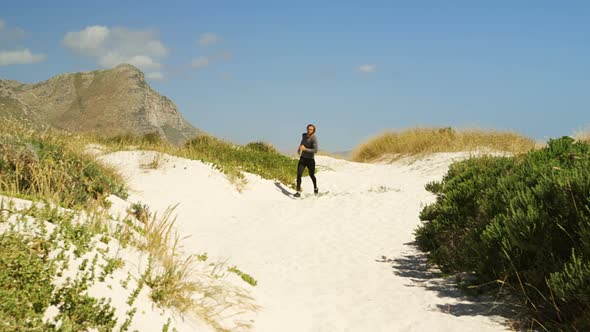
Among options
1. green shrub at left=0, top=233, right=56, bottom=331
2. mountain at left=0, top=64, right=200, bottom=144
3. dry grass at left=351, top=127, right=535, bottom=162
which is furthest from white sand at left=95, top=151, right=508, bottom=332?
mountain at left=0, top=64, right=200, bottom=144

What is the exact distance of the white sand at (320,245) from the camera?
5.67 metres

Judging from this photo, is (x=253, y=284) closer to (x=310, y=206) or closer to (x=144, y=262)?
(x=144, y=262)

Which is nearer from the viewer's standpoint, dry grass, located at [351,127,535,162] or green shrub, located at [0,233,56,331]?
green shrub, located at [0,233,56,331]

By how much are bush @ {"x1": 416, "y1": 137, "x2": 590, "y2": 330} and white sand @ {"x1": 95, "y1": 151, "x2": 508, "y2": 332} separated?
544 mm

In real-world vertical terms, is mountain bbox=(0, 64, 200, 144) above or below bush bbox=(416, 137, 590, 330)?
above

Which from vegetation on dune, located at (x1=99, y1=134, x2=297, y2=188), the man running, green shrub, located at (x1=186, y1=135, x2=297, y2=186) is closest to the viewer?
the man running

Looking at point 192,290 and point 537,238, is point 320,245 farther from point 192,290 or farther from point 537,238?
point 537,238

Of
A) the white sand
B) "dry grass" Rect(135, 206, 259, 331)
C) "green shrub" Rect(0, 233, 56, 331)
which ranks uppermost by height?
"green shrub" Rect(0, 233, 56, 331)

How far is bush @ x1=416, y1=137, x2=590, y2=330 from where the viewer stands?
4.54 meters

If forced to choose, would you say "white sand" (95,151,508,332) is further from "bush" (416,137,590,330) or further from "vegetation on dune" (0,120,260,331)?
"vegetation on dune" (0,120,260,331)

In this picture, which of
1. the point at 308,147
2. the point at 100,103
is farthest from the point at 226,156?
the point at 100,103

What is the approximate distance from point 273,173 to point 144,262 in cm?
1310

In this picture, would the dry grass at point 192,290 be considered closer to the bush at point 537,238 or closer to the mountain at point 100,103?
the bush at point 537,238

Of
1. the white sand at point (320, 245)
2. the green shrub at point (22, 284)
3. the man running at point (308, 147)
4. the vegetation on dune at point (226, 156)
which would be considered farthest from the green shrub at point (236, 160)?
the green shrub at point (22, 284)
